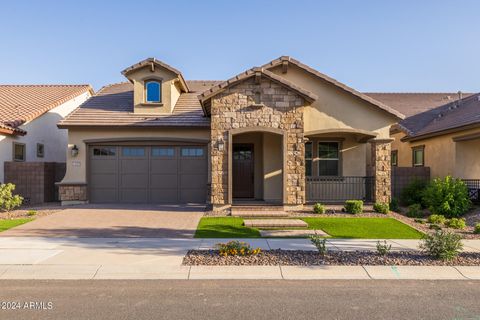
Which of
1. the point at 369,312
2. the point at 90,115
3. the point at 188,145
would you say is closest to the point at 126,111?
the point at 90,115

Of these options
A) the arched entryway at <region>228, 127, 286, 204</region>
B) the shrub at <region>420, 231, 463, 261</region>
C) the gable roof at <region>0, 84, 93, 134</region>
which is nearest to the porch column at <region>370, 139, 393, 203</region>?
the arched entryway at <region>228, 127, 286, 204</region>

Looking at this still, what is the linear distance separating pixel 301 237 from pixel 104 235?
219 inches

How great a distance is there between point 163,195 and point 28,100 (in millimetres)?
10890

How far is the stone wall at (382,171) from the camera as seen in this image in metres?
14.2

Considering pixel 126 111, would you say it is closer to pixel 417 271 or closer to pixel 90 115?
pixel 90 115

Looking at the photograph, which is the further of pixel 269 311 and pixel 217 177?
pixel 217 177

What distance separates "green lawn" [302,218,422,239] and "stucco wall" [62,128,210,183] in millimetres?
7045

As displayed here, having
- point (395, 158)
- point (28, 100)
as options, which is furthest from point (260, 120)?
point (28, 100)

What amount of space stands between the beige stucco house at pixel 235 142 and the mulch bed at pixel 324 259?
5751 millimetres

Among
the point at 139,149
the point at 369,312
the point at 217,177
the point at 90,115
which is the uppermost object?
the point at 90,115

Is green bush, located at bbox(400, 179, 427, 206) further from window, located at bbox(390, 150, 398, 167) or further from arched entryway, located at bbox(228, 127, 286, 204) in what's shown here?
arched entryway, located at bbox(228, 127, 286, 204)

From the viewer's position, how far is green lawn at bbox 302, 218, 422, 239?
9.95m

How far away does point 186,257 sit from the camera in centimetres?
753

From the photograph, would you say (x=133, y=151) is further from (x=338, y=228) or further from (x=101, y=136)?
(x=338, y=228)
